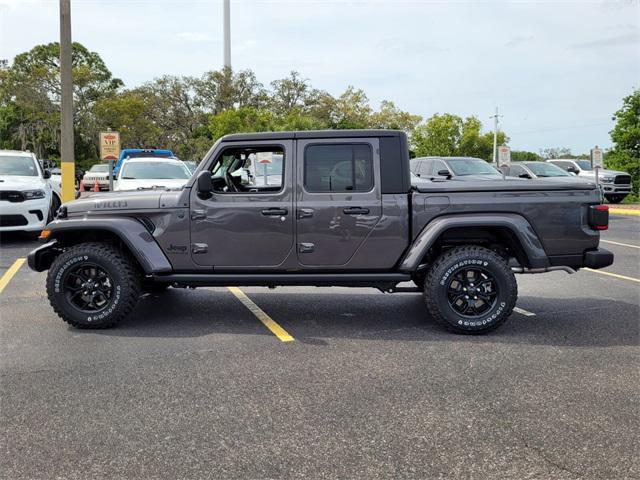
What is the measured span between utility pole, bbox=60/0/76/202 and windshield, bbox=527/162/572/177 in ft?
45.5

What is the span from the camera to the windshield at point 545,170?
771 inches

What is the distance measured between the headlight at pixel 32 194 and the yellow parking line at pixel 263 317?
5717mm

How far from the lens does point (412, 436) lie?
11.2ft

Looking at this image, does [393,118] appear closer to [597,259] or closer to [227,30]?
[227,30]

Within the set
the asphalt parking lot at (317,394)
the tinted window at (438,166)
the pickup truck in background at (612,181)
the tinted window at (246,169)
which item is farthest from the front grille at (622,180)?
the tinted window at (246,169)

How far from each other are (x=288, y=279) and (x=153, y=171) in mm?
8806

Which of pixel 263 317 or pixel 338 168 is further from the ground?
pixel 338 168

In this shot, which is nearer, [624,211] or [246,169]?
[246,169]

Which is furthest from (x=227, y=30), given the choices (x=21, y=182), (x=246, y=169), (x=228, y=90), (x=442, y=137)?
(x=246, y=169)

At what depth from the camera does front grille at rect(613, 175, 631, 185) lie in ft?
75.3

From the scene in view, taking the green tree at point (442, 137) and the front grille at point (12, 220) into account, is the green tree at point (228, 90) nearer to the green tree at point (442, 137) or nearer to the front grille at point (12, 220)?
the green tree at point (442, 137)

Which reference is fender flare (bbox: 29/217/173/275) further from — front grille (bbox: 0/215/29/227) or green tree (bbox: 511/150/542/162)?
green tree (bbox: 511/150/542/162)

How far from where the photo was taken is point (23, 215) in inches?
437

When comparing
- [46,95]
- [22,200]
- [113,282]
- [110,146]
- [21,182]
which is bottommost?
[113,282]
